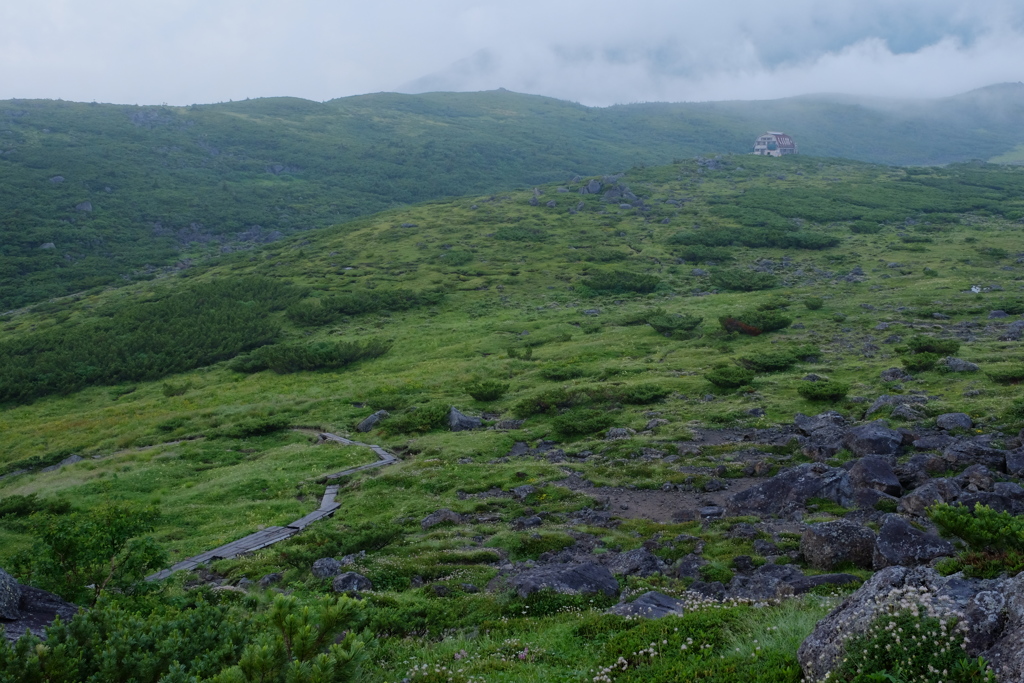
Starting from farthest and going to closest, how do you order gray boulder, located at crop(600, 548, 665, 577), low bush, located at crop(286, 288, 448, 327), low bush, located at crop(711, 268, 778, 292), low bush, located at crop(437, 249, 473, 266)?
low bush, located at crop(437, 249, 473, 266) < low bush, located at crop(711, 268, 778, 292) < low bush, located at crop(286, 288, 448, 327) < gray boulder, located at crop(600, 548, 665, 577)

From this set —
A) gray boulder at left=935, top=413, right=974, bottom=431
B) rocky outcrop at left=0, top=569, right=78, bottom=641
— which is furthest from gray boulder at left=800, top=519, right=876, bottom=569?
rocky outcrop at left=0, top=569, right=78, bottom=641

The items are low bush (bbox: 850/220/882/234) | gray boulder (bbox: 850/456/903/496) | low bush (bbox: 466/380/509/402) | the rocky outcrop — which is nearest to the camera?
the rocky outcrop

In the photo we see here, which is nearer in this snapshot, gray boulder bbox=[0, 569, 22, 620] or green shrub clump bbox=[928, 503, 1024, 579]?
green shrub clump bbox=[928, 503, 1024, 579]

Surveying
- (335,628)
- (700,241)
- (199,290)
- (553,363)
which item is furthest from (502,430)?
(700,241)

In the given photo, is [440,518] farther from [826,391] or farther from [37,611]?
[826,391]

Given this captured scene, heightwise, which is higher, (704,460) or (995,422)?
(995,422)

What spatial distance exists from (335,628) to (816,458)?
1800 cm

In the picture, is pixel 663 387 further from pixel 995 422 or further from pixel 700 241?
pixel 700 241

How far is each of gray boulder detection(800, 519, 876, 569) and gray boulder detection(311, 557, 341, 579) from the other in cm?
1047

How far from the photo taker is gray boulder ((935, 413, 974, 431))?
20250 mm

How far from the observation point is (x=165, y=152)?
142375 millimetres

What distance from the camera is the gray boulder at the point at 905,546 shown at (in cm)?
1081

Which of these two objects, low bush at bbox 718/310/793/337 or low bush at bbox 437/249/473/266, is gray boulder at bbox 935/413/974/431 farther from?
low bush at bbox 437/249/473/266

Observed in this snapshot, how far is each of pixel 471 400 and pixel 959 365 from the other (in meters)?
22.7
